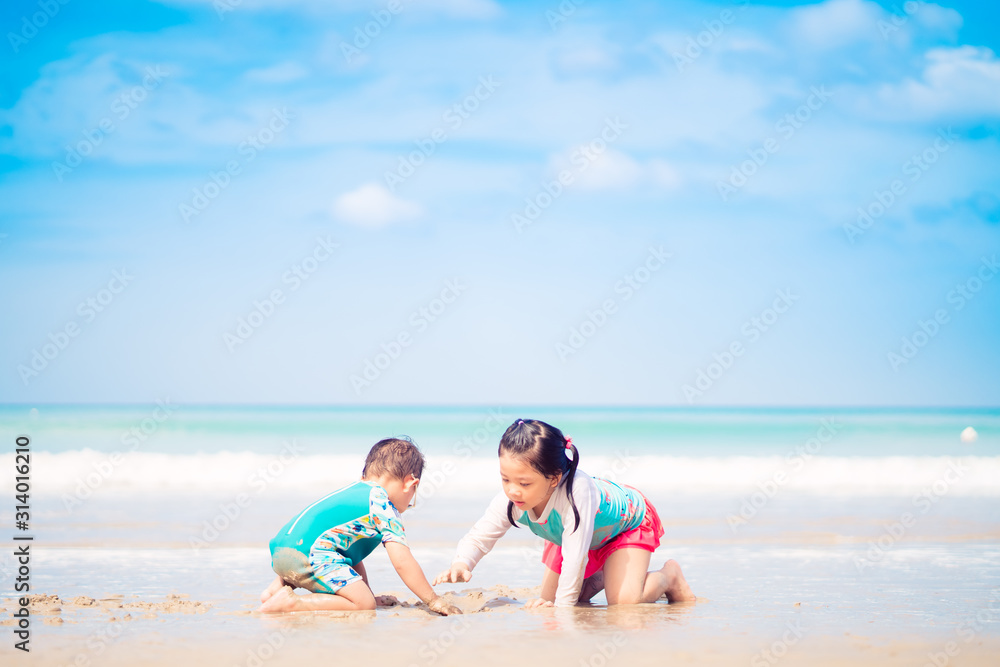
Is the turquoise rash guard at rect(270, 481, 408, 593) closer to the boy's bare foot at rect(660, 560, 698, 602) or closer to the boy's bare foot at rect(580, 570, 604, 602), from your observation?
the boy's bare foot at rect(580, 570, 604, 602)

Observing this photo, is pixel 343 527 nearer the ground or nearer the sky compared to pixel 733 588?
nearer the sky

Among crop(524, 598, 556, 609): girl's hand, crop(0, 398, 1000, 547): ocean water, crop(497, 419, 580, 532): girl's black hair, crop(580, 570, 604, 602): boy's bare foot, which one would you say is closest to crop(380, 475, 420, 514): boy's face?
crop(497, 419, 580, 532): girl's black hair

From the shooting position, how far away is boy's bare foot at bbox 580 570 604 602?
188 inches

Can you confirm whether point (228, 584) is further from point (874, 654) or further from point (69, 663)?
point (874, 654)

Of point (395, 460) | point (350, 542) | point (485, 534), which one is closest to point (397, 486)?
point (395, 460)

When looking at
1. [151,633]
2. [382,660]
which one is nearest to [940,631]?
[382,660]

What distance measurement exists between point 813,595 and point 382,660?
2769 mm

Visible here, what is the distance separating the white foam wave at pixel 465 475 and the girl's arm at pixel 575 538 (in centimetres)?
616

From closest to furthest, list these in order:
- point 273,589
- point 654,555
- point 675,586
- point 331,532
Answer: point 331,532 < point 273,589 < point 675,586 < point 654,555

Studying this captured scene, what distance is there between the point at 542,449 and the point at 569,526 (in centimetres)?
46

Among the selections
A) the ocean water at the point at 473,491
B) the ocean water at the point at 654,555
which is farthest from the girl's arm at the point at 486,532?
the ocean water at the point at 473,491

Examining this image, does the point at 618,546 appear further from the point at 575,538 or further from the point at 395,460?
the point at 395,460

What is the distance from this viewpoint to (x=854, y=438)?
999 inches

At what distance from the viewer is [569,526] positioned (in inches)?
169
